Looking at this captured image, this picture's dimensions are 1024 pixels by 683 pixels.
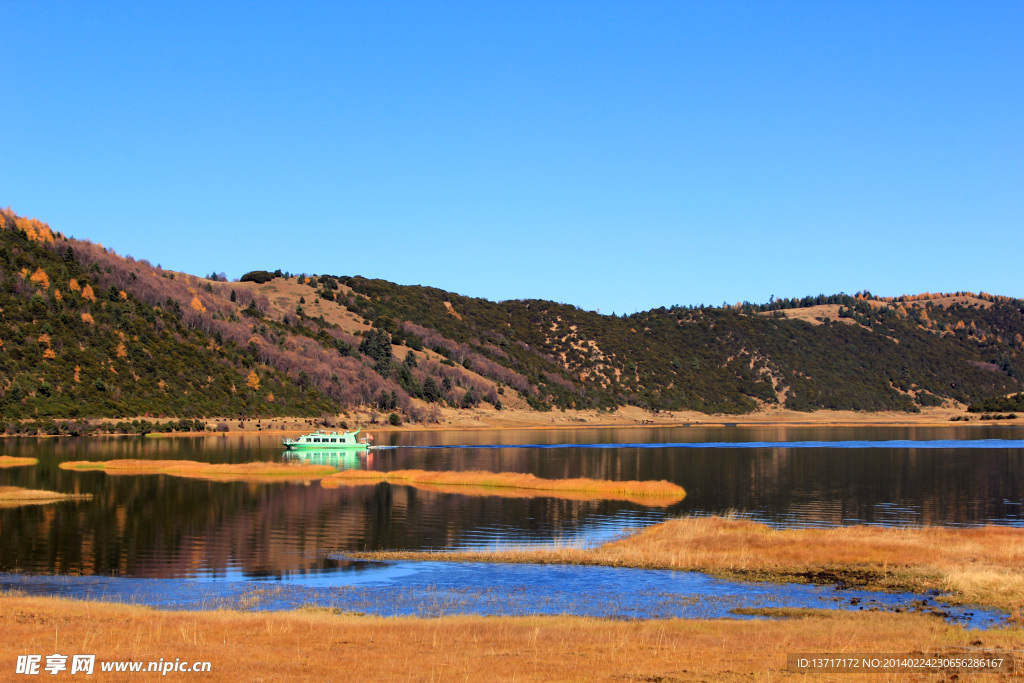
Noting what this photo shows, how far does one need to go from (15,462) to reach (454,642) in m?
73.4

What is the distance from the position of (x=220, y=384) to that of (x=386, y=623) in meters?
127

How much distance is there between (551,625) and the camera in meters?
27.0

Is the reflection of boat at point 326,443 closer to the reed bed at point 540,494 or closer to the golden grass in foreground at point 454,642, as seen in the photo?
the reed bed at point 540,494

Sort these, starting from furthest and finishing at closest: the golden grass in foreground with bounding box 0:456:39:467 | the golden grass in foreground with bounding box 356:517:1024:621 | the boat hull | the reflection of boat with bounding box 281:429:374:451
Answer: the reflection of boat with bounding box 281:429:374:451
the boat hull
the golden grass in foreground with bounding box 0:456:39:467
the golden grass in foreground with bounding box 356:517:1024:621

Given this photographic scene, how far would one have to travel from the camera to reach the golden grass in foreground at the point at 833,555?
114 feet

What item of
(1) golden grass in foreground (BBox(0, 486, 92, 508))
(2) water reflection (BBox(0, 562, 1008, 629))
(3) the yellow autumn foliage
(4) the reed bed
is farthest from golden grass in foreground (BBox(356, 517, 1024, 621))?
(3) the yellow autumn foliage

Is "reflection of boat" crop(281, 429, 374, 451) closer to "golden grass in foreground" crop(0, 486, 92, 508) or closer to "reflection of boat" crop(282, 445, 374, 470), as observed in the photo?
"reflection of boat" crop(282, 445, 374, 470)

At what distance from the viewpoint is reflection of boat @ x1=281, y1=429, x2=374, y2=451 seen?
113125 millimetres

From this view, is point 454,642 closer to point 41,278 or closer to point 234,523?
point 234,523

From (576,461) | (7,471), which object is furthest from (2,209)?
(576,461)

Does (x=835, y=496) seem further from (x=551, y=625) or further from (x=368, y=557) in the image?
(x=551, y=625)

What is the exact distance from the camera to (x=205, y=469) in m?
81.2

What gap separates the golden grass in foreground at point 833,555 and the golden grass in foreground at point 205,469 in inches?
1579

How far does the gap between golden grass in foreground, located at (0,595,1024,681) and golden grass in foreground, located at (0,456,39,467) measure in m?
61.0
